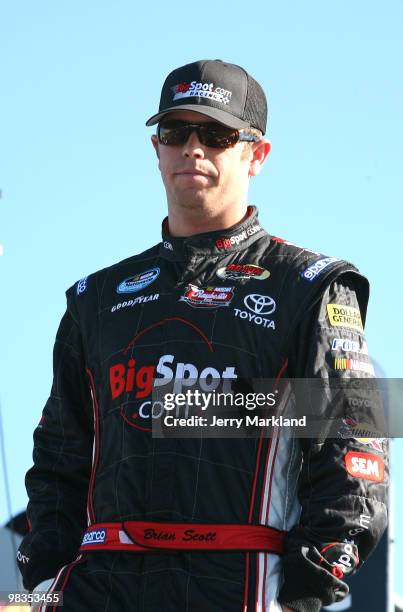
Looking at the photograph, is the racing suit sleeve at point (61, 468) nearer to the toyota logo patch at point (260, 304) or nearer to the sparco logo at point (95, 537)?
the sparco logo at point (95, 537)

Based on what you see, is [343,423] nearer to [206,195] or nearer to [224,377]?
[224,377]

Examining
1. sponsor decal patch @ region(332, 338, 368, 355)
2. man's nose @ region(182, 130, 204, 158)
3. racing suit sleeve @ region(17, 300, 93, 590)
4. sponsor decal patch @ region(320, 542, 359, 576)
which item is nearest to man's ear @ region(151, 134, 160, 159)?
man's nose @ region(182, 130, 204, 158)

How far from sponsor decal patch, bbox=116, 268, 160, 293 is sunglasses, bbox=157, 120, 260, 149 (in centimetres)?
50

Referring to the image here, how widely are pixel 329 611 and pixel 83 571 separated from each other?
12.2 feet

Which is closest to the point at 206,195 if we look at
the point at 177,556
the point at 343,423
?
the point at 343,423

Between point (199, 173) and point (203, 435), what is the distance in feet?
3.34

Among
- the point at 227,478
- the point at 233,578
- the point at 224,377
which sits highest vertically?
the point at 224,377

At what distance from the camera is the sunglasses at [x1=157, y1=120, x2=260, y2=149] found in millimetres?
5602

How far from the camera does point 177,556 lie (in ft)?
16.4

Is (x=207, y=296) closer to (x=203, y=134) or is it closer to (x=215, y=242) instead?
(x=215, y=242)

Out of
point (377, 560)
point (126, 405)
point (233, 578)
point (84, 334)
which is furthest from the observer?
point (377, 560)

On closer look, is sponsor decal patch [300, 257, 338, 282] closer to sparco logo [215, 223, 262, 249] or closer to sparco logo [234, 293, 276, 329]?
sparco logo [234, 293, 276, 329]

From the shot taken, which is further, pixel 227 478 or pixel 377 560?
pixel 377 560

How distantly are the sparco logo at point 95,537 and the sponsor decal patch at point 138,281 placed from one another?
3.14ft
